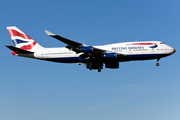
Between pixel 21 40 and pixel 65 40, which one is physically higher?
pixel 21 40

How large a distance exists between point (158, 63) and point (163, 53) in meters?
2.20

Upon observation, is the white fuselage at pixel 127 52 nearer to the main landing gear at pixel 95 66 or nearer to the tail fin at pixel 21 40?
the main landing gear at pixel 95 66

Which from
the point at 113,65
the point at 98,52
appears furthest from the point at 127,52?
the point at 113,65

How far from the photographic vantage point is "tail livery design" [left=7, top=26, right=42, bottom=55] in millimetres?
54156

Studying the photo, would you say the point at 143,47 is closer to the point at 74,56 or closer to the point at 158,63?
the point at 158,63

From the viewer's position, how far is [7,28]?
55.6 m

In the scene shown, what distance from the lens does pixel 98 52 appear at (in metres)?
47.8

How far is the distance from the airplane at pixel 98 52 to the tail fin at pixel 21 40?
316 millimetres

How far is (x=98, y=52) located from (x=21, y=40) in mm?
17210

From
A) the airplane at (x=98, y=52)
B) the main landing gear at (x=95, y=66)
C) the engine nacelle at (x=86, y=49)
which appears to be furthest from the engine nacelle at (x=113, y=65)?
the engine nacelle at (x=86, y=49)

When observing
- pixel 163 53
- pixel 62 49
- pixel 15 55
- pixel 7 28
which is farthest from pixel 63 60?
pixel 163 53

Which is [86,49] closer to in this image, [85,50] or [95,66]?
[85,50]

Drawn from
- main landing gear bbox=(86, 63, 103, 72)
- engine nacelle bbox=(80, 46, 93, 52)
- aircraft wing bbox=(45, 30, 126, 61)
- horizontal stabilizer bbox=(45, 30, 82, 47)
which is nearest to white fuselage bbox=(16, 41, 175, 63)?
aircraft wing bbox=(45, 30, 126, 61)

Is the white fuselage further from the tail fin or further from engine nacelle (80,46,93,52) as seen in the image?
the tail fin
